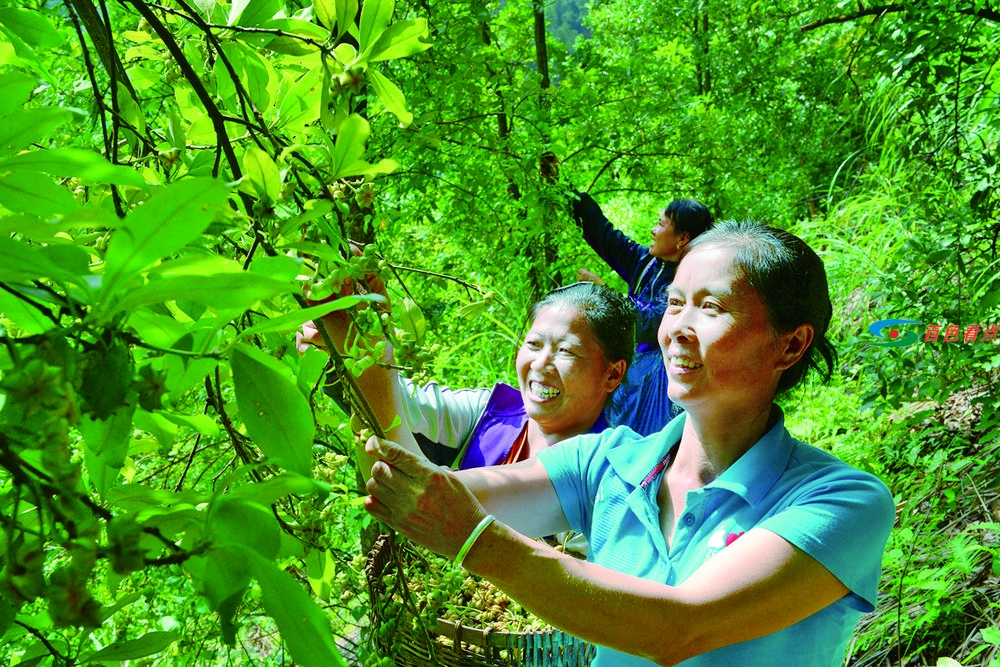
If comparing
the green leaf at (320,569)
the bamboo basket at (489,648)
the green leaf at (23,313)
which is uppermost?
the green leaf at (23,313)

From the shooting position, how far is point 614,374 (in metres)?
1.63

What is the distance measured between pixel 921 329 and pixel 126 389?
249cm

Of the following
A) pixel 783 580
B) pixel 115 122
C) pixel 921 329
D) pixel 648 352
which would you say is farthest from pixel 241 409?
pixel 921 329

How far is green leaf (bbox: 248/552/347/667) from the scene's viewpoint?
35 centimetres

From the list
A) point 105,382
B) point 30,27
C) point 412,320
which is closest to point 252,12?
point 30,27

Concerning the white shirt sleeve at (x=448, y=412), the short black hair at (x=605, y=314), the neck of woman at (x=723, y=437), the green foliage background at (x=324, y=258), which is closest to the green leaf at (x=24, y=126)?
the green foliage background at (x=324, y=258)

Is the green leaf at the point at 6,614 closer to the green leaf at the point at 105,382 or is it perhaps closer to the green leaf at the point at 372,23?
the green leaf at the point at 105,382

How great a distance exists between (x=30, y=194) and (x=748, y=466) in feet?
2.92

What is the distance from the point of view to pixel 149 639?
483 millimetres

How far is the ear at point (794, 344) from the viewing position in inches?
45.1

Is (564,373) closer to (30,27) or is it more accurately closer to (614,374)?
(614,374)

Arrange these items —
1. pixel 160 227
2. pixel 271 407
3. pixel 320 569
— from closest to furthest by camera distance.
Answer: pixel 160 227, pixel 271 407, pixel 320 569

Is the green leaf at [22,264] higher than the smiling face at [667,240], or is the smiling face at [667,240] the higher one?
the smiling face at [667,240]

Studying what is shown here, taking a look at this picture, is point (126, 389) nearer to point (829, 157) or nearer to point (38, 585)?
point (38, 585)
